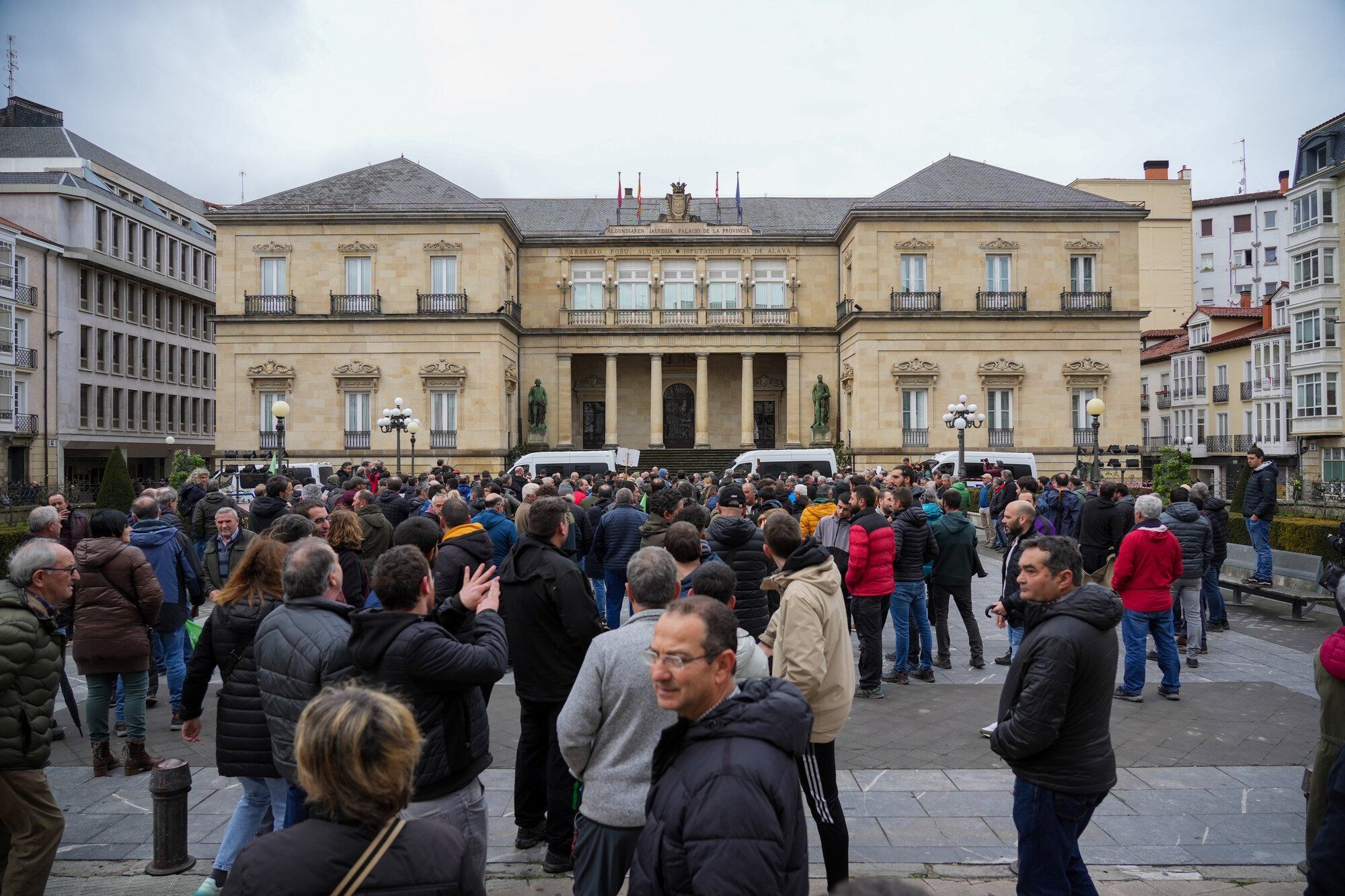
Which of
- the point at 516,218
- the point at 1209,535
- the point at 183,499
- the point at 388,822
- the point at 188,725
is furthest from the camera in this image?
the point at 516,218

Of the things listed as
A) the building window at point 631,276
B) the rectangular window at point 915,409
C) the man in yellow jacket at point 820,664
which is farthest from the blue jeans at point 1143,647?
the building window at point 631,276

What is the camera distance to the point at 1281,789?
634 cm

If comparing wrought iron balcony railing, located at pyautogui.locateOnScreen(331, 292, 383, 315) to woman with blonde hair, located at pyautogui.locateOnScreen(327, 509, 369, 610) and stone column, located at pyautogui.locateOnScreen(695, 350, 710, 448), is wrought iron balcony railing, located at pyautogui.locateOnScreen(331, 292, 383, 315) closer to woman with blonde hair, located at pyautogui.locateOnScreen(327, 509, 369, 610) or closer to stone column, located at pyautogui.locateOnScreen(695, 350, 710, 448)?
stone column, located at pyautogui.locateOnScreen(695, 350, 710, 448)

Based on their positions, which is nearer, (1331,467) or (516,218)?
(1331,467)

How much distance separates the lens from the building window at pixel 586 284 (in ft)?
135

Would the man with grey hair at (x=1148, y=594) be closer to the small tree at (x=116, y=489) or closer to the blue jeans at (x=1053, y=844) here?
the blue jeans at (x=1053, y=844)

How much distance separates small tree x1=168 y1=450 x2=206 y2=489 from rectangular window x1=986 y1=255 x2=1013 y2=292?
30.9m

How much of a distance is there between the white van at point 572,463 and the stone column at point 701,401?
1211 centimetres

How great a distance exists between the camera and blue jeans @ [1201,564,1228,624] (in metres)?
11.6

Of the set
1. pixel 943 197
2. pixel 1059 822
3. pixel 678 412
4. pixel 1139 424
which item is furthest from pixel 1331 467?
pixel 1059 822

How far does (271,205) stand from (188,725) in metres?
36.6

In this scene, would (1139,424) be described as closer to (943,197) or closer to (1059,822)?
(943,197)

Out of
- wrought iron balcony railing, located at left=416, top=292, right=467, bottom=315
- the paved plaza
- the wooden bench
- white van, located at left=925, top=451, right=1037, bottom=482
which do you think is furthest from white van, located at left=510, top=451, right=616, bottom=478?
the paved plaza

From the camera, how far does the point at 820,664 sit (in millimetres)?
4680
